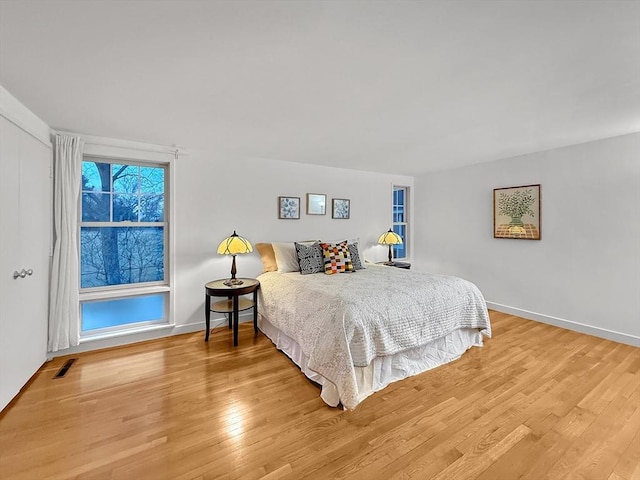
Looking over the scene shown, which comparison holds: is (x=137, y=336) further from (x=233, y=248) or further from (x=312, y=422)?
(x=312, y=422)

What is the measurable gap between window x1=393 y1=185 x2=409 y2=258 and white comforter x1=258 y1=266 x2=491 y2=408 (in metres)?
2.20

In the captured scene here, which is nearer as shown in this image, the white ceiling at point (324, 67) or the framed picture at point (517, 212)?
the white ceiling at point (324, 67)

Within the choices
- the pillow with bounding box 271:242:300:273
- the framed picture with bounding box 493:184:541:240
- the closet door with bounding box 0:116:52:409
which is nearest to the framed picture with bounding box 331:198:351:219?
the pillow with bounding box 271:242:300:273

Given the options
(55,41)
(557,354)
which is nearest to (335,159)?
(55,41)

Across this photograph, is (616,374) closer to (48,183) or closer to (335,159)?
(335,159)

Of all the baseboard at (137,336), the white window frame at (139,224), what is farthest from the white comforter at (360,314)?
the white window frame at (139,224)

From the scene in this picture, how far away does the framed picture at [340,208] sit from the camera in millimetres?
4367

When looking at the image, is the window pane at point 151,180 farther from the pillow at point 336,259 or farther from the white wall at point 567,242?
the white wall at point 567,242

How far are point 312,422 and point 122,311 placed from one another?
2.59 meters

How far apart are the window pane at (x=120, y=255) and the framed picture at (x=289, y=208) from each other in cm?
150

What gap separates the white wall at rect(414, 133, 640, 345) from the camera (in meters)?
2.98

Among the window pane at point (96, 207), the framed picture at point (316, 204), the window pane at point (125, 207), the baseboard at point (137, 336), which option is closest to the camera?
the baseboard at point (137, 336)

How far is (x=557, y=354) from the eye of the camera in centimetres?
273

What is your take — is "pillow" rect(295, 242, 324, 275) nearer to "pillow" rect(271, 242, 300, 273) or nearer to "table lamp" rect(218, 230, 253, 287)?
"pillow" rect(271, 242, 300, 273)
